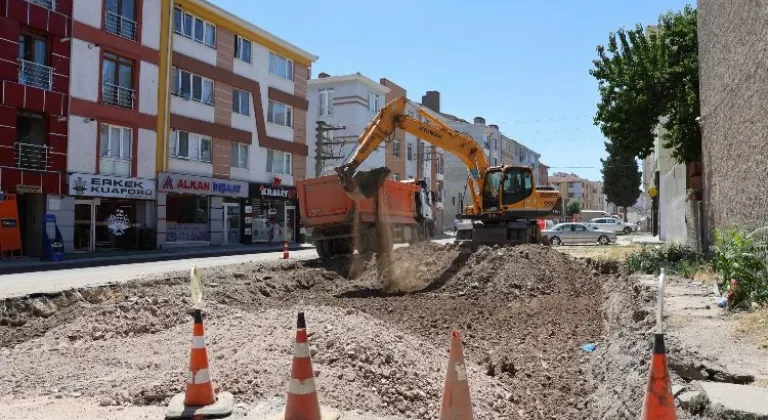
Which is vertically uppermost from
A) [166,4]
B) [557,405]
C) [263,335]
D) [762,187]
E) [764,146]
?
[166,4]

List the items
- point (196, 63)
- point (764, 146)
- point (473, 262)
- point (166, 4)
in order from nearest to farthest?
point (764, 146) < point (473, 262) < point (166, 4) < point (196, 63)

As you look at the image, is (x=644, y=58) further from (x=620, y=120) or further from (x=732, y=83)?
(x=732, y=83)

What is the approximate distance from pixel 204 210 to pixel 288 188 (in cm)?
664

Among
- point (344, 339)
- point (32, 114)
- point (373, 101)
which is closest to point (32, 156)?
point (32, 114)

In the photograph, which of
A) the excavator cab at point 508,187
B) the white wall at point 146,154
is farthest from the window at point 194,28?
the excavator cab at point 508,187

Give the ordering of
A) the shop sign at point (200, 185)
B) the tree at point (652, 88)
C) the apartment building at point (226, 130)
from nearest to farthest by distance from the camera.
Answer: the tree at point (652, 88)
the shop sign at point (200, 185)
the apartment building at point (226, 130)

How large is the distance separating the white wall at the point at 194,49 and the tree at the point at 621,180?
49.4 meters

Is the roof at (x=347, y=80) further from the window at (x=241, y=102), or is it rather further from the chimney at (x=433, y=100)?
the chimney at (x=433, y=100)

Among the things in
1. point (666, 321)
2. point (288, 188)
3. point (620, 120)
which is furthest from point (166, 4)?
point (666, 321)

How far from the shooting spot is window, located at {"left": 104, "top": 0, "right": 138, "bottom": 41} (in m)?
25.4

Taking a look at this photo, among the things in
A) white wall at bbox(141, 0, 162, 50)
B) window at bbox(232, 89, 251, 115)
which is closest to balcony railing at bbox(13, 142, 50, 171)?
white wall at bbox(141, 0, 162, 50)

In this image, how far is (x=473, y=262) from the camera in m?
13.9

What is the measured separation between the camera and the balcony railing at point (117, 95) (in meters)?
A: 25.2

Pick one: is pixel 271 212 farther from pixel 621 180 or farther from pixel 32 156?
pixel 621 180
